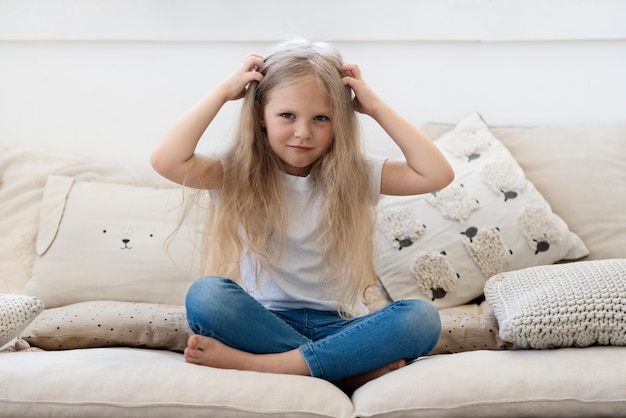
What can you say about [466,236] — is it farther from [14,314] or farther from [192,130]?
[14,314]

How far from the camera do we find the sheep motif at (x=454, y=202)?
2.01m

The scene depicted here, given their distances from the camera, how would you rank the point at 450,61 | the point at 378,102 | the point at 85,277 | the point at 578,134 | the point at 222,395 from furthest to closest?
the point at 450,61, the point at 578,134, the point at 85,277, the point at 378,102, the point at 222,395

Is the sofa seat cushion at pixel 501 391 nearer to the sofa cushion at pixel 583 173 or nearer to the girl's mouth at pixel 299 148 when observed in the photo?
the girl's mouth at pixel 299 148

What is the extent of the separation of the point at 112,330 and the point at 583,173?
1186mm

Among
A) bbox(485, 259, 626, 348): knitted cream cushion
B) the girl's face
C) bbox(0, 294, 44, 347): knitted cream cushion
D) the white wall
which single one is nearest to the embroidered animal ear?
the white wall

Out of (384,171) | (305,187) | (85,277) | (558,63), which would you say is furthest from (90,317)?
(558,63)

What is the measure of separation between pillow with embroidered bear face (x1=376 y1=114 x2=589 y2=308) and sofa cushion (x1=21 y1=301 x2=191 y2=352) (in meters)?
0.54

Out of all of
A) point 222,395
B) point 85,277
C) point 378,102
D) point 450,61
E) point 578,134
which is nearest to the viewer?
point 222,395

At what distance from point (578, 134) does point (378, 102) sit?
2.59ft

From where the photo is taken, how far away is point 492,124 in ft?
7.81

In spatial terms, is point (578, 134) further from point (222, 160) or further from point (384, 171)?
point (222, 160)

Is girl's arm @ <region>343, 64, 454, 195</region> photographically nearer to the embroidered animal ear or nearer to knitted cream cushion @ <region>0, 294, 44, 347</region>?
knitted cream cushion @ <region>0, 294, 44, 347</region>

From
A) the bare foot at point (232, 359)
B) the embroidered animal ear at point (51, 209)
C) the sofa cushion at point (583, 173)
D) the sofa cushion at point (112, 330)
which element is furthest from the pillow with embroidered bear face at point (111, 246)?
the sofa cushion at point (583, 173)

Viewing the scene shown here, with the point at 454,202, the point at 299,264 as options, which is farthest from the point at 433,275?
the point at 299,264
